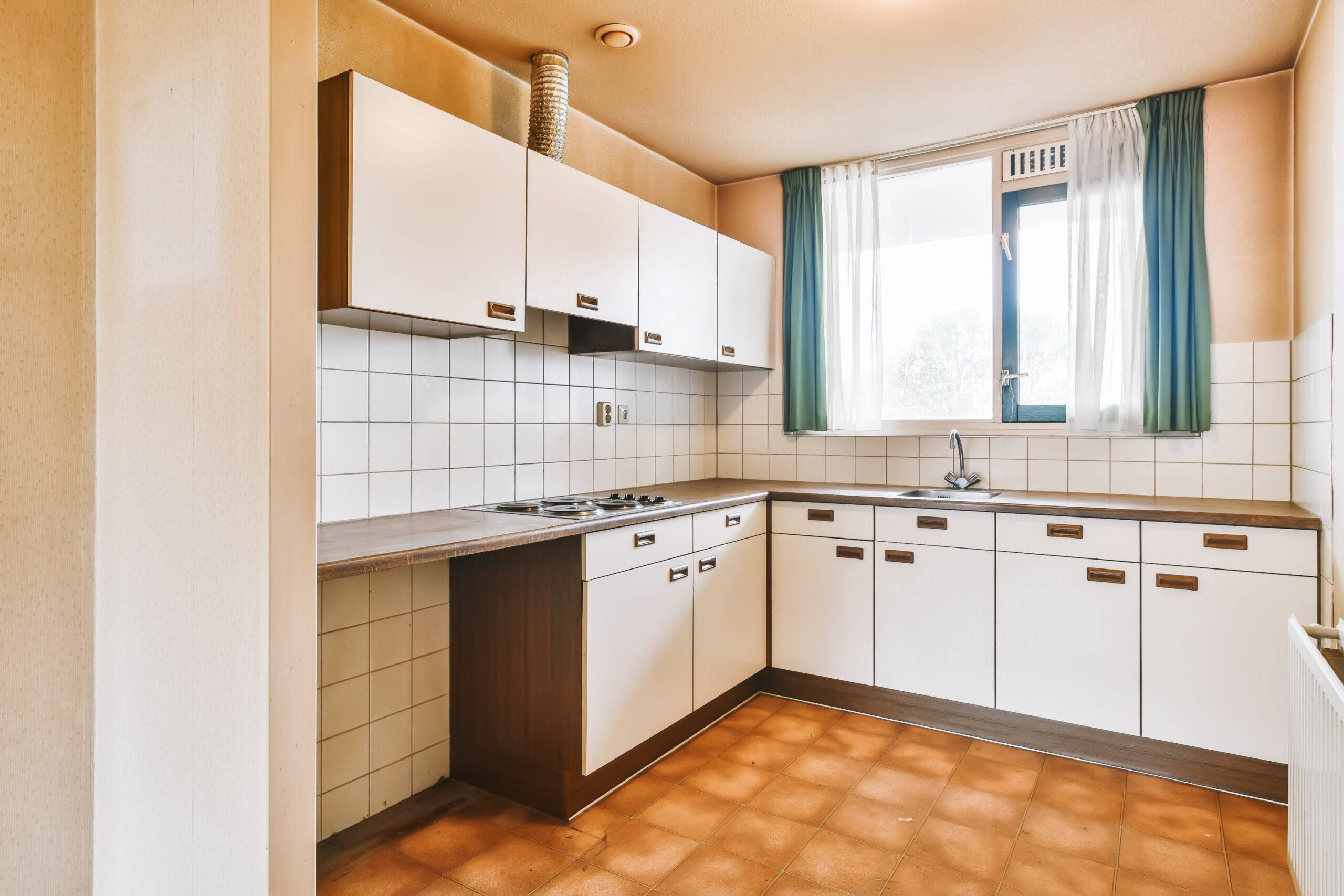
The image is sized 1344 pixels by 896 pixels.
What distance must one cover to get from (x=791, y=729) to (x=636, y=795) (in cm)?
81

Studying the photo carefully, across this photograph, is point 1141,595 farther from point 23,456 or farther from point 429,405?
point 23,456

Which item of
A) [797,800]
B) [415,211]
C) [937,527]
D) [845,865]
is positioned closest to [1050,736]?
[937,527]

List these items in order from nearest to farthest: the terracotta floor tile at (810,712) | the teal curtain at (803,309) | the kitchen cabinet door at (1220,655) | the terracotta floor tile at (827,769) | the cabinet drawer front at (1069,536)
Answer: the kitchen cabinet door at (1220,655)
the terracotta floor tile at (827,769)
the cabinet drawer front at (1069,536)
the terracotta floor tile at (810,712)
the teal curtain at (803,309)

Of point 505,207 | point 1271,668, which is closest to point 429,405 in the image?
point 505,207

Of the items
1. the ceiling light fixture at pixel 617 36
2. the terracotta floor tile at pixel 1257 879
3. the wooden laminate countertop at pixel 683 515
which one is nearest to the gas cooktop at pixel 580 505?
the wooden laminate countertop at pixel 683 515

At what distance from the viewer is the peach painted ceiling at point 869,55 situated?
233 cm

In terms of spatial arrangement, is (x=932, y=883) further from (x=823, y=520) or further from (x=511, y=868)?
(x=823, y=520)

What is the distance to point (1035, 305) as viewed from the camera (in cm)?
328

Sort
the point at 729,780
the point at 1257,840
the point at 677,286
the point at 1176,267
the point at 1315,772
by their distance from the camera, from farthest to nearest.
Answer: the point at 677,286
the point at 1176,267
the point at 729,780
the point at 1257,840
the point at 1315,772

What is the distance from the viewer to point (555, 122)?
8.31ft

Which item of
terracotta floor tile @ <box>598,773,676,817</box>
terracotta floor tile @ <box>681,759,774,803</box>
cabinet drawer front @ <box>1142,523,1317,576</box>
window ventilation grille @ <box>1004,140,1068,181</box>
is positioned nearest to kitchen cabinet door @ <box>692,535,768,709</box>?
terracotta floor tile @ <box>681,759,774,803</box>

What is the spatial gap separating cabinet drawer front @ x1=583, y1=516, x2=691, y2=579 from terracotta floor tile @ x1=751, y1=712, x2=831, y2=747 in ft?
2.65

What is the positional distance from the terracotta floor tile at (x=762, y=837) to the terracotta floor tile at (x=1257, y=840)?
3.85ft

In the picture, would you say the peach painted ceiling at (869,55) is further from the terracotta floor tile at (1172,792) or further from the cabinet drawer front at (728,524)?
the terracotta floor tile at (1172,792)
